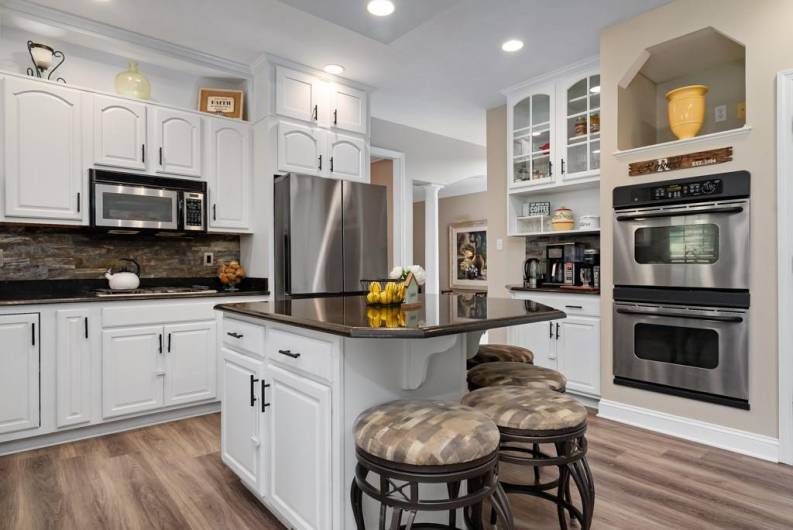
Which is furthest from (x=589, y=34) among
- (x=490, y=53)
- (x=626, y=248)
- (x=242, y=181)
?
(x=242, y=181)

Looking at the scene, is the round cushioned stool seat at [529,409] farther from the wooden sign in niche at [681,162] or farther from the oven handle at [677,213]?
the wooden sign in niche at [681,162]

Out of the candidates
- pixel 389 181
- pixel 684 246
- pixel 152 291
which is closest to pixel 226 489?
pixel 152 291

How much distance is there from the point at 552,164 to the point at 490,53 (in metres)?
1.05

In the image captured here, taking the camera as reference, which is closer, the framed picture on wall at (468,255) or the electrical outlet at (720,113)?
the electrical outlet at (720,113)

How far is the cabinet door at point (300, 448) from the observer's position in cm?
156

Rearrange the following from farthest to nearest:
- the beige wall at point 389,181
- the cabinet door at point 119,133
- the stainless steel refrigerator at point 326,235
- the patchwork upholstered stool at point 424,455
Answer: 1. the beige wall at point 389,181
2. the stainless steel refrigerator at point 326,235
3. the cabinet door at point 119,133
4. the patchwork upholstered stool at point 424,455

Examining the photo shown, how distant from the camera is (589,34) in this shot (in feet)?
11.1

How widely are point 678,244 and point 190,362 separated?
11.0 ft

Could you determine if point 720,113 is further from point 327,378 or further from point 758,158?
point 327,378

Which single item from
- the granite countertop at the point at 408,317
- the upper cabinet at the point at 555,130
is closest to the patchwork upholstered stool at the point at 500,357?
the granite countertop at the point at 408,317

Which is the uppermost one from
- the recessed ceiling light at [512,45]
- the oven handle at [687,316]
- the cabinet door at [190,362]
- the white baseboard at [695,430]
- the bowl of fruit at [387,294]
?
the recessed ceiling light at [512,45]

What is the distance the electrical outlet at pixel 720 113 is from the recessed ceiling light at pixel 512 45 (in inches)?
56.9

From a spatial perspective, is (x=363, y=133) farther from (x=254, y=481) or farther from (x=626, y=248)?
(x=254, y=481)

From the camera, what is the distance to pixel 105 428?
3051 millimetres
